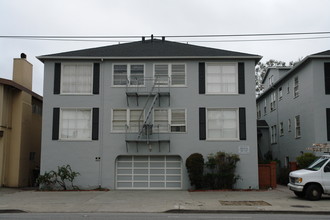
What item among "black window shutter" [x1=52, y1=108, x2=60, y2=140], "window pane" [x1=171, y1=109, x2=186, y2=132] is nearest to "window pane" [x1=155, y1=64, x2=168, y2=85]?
"window pane" [x1=171, y1=109, x2=186, y2=132]

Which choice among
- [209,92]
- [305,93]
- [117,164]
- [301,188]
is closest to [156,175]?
[117,164]

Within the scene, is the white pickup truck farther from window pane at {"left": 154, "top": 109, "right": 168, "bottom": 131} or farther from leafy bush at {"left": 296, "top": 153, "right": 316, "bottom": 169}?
window pane at {"left": 154, "top": 109, "right": 168, "bottom": 131}

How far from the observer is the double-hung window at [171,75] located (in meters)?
22.4

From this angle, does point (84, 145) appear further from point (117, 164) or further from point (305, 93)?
point (305, 93)

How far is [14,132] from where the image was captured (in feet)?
75.9

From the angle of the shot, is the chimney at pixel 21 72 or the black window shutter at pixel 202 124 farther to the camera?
the chimney at pixel 21 72

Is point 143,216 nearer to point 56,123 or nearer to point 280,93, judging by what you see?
point 56,123

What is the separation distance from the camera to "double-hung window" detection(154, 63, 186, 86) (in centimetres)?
2239

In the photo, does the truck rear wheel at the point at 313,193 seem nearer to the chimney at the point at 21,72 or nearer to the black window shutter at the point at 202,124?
the black window shutter at the point at 202,124

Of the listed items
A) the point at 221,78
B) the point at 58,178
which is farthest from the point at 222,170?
the point at 58,178

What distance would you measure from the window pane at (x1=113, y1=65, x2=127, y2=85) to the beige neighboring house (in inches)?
223

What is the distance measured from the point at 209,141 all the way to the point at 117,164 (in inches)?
210

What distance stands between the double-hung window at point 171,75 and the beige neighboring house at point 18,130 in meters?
8.18

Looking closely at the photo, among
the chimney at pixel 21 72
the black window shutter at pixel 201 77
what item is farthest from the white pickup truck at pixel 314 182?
the chimney at pixel 21 72
